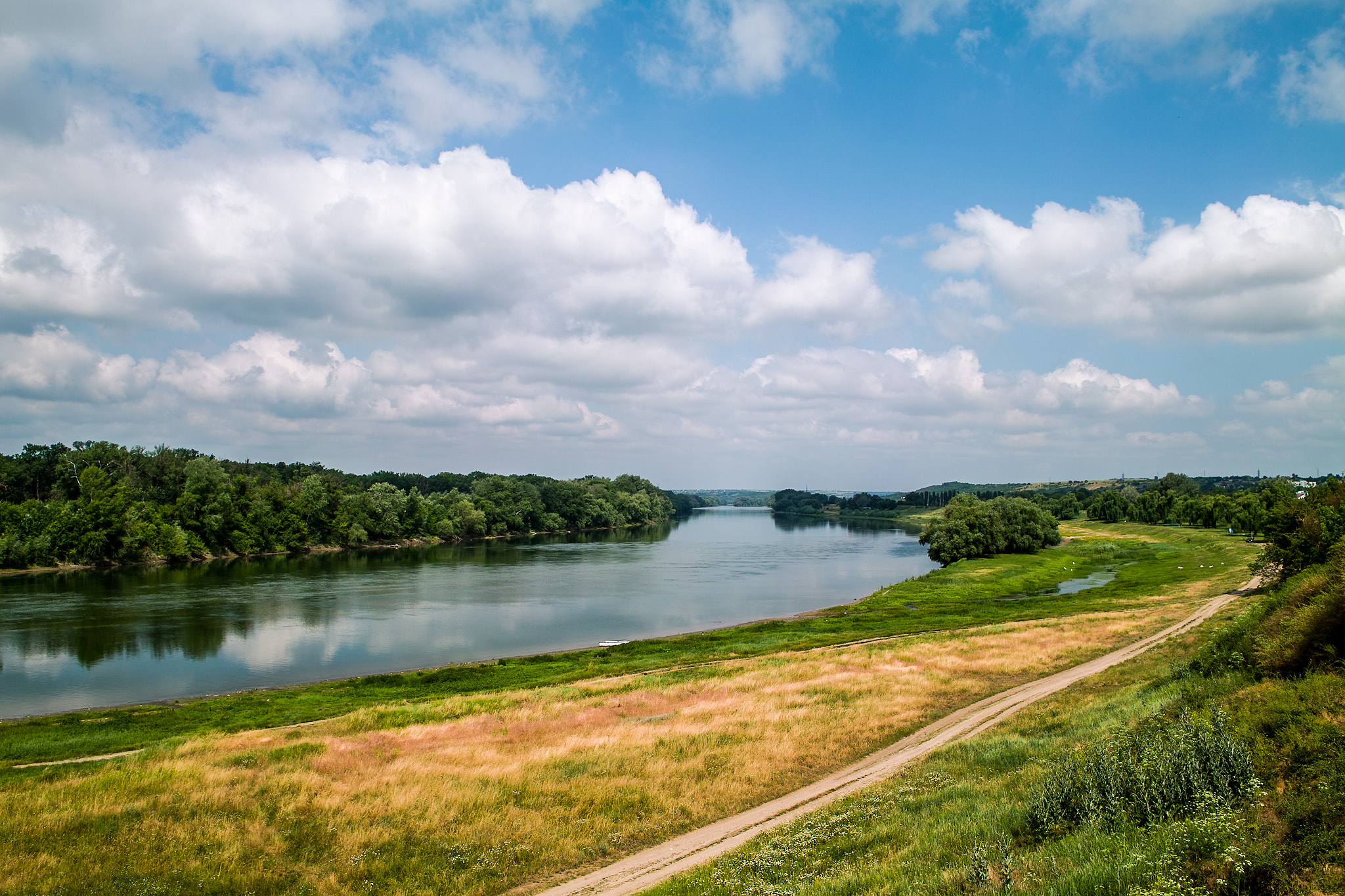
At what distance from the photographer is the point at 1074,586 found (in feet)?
230

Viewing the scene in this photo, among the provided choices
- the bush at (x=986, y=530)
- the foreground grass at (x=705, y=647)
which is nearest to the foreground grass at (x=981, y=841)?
the foreground grass at (x=705, y=647)

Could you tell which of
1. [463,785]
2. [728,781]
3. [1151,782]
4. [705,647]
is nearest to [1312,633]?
[1151,782]

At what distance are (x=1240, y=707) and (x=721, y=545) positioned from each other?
119 m

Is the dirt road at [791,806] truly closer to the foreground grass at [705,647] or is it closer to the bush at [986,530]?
the foreground grass at [705,647]

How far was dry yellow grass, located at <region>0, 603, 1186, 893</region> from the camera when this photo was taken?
12.1 metres

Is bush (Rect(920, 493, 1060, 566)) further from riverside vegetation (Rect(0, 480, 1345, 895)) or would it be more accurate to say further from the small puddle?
riverside vegetation (Rect(0, 480, 1345, 895))

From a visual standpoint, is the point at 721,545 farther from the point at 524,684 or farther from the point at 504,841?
the point at 504,841

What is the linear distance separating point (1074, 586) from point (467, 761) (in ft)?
229

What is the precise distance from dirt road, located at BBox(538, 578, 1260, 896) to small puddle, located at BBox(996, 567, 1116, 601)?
41617 mm

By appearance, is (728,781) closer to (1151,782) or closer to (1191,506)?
(1151,782)

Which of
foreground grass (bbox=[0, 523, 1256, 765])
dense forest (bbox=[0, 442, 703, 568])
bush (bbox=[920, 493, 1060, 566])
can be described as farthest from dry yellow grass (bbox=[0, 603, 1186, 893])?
dense forest (bbox=[0, 442, 703, 568])

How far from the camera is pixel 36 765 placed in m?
20.4

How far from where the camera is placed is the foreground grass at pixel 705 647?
1004 inches

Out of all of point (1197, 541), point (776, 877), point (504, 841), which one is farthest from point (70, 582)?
point (1197, 541)
